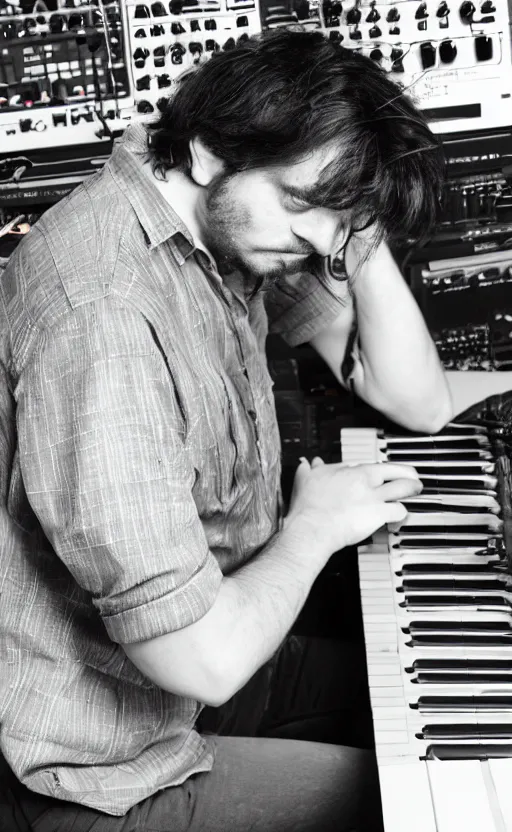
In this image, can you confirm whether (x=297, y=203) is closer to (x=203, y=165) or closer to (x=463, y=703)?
(x=203, y=165)

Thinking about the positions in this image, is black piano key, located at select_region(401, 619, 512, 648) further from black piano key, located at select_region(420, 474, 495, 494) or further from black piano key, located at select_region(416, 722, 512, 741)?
black piano key, located at select_region(420, 474, 495, 494)

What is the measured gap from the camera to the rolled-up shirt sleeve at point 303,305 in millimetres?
1654

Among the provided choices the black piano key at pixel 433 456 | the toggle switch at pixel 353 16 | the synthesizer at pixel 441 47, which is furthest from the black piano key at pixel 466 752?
the toggle switch at pixel 353 16

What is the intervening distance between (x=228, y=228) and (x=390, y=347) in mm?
534

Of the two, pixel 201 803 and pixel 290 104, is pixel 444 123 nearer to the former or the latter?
pixel 290 104

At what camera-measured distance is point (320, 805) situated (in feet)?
4.22

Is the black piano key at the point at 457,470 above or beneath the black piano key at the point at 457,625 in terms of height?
above

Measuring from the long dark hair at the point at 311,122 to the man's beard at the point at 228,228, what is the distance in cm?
3

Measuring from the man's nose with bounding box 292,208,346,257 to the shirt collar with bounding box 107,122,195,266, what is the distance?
14 cm

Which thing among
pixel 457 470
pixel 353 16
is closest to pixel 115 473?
pixel 457 470

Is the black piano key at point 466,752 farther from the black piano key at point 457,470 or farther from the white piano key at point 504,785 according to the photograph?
the black piano key at point 457,470

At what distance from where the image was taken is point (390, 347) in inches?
64.9

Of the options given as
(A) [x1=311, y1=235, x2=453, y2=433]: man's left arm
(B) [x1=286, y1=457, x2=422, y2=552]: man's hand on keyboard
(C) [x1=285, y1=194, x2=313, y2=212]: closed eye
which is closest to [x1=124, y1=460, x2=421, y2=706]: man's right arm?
(B) [x1=286, y1=457, x2=422, y2=552]: man's hand on keyboard

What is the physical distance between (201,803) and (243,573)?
32cm
